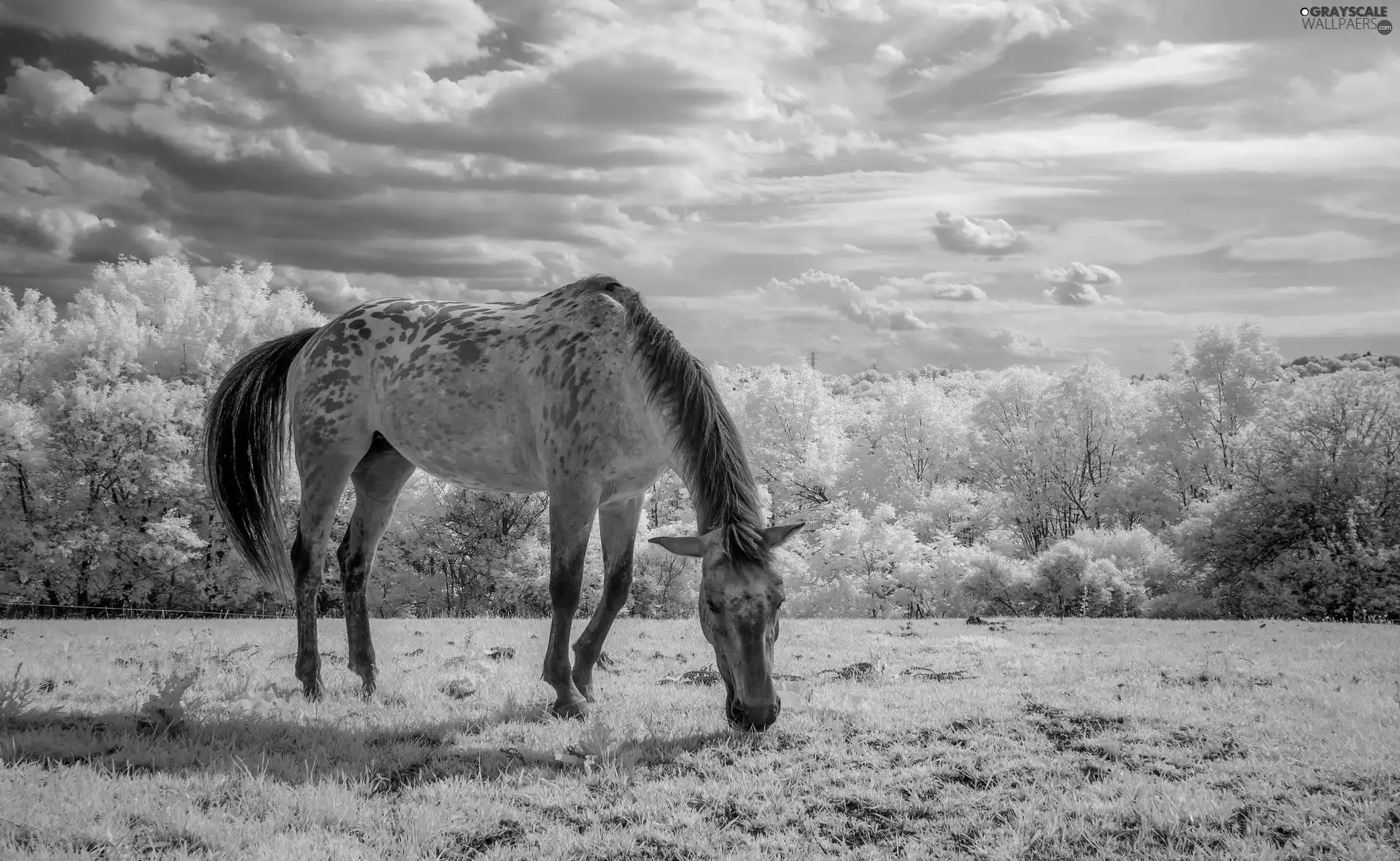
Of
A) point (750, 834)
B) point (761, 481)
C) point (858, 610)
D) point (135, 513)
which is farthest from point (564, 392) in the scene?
point (761, 481)

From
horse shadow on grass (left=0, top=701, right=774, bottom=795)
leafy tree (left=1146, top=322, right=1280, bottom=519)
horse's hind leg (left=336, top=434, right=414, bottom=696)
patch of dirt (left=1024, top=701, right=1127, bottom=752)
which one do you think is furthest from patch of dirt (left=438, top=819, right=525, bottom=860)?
leafy tree (left=1146, top=322, right=1280, bottom=519)

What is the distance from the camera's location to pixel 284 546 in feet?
25.6

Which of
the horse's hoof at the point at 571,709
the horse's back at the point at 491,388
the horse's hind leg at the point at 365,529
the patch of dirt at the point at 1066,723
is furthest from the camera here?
the horse's hind leg at the point at 365,529

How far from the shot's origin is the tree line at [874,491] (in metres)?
25.3

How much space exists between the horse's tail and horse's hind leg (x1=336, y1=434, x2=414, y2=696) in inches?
28.6

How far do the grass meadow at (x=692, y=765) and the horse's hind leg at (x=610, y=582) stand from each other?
0.32 m

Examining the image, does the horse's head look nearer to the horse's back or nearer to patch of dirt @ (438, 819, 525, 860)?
the horse's back

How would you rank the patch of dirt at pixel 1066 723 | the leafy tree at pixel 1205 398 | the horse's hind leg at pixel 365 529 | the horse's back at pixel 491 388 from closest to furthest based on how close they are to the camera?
the patch of dirt at pixel 1066 723
the horse's back at pixel 491 388
the horse's hind leg at pixel 365 529
the leafy tree at pixel 1205 398

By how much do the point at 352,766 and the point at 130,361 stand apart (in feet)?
124

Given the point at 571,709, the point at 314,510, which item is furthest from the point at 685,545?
the point at 314,510

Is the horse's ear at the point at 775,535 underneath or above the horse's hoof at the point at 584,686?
above

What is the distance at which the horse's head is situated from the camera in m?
5.14

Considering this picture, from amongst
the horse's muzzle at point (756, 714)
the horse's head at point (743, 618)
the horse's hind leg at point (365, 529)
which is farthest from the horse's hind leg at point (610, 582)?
the horse's hind leg at point (365, 529)

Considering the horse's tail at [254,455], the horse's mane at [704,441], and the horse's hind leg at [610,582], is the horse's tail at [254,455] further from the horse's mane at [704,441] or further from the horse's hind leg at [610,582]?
the horse's mane at [704,441]
